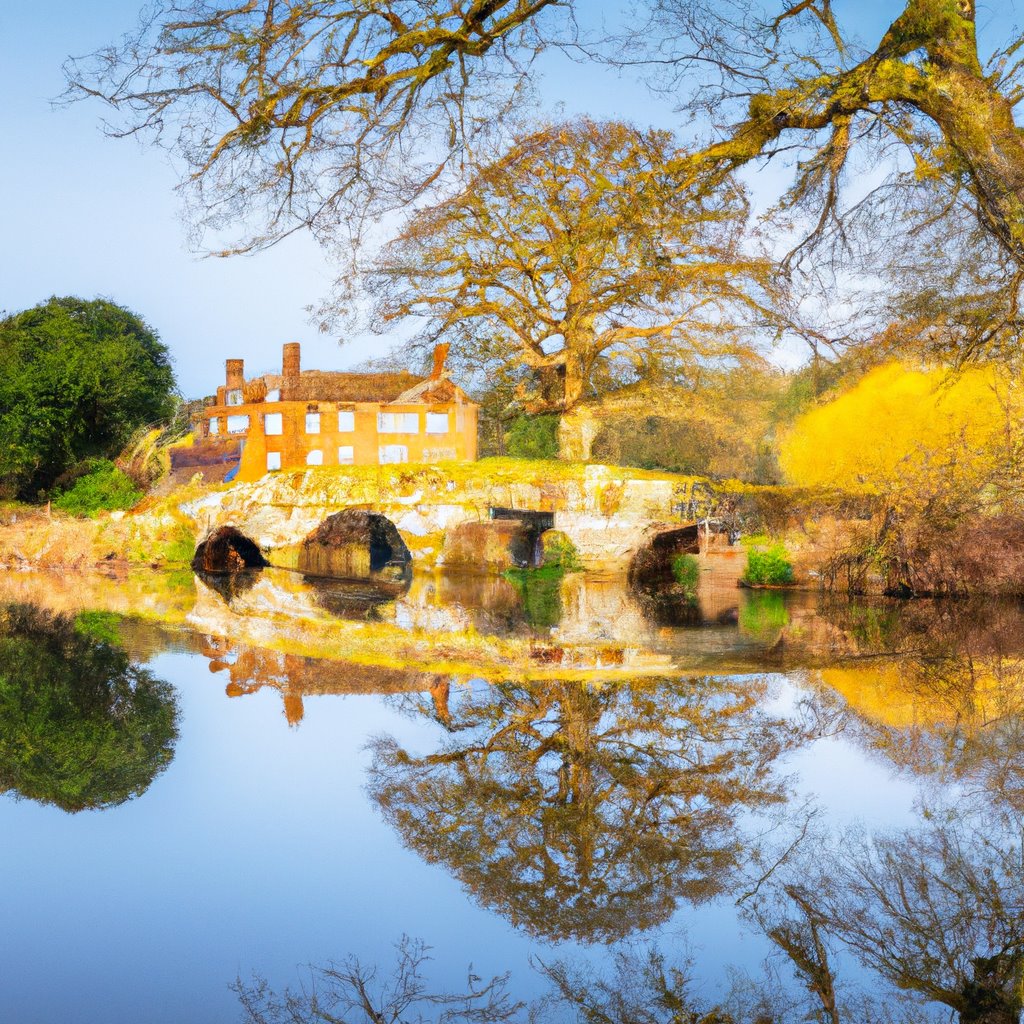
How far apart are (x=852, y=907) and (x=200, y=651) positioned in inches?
292

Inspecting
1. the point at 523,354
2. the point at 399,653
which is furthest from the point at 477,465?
the point at 399,653

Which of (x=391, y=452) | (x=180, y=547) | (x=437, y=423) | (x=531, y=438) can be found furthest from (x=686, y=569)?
(x=531, y=438)

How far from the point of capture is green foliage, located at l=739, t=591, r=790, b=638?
11.6m

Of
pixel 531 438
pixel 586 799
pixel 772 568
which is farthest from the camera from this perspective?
pixel 531 438

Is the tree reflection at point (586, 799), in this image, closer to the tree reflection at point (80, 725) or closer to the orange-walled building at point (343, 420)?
the tree reflection at point (80, 725)

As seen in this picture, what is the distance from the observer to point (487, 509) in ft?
65.1

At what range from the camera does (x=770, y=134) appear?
7.88m

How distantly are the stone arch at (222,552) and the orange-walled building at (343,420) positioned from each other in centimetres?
1142

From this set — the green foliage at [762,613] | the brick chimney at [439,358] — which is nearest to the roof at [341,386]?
the brick chimney at [439,358]

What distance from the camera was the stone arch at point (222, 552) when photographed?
70.7 feet

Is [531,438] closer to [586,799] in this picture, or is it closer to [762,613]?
[762,613]

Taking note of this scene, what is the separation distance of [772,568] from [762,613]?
502 cm

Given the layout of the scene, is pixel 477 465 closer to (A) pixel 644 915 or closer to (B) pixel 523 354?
(B) pixel 523 354

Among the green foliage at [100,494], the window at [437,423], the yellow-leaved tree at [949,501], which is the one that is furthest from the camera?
the window at [437,423]
